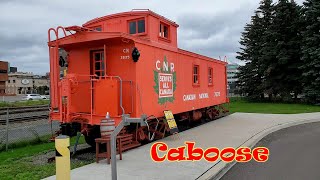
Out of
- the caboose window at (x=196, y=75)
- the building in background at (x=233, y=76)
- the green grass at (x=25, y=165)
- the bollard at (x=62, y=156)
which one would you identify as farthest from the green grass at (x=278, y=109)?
the bollard at (x=62, y=156)

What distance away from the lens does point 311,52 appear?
1150 inches

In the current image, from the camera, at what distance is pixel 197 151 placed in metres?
9.13

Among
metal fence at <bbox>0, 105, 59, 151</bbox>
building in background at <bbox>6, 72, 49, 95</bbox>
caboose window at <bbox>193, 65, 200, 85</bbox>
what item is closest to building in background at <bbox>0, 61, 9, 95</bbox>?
building in background at <bbox>6, 72, 49, 95</bbox>

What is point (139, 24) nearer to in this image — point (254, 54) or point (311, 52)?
point (311, 52)

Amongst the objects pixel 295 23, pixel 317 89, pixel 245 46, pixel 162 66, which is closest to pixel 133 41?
pixel 162 66

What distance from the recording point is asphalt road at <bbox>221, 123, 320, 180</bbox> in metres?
6.95

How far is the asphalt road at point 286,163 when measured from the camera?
22.8 ft

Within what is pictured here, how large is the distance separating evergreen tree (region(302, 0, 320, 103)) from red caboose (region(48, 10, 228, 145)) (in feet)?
66.9

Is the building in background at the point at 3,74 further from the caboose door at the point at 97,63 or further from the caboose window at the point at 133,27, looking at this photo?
the caboose door at the point at 97,63

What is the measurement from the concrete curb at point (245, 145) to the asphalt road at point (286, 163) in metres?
0.13

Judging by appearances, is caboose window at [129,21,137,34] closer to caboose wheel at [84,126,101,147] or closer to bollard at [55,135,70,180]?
caboose wheel at [84,126,101,147]

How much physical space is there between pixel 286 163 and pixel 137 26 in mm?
6266
